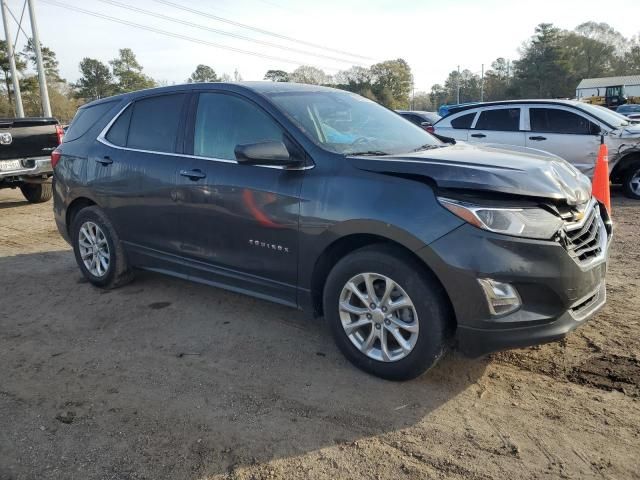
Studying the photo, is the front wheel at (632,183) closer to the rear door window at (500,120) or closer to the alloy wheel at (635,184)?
the alloy wheel at (635,184)

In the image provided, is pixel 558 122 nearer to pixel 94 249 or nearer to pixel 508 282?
pixel 508 282

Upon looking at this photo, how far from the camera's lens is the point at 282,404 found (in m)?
3.02

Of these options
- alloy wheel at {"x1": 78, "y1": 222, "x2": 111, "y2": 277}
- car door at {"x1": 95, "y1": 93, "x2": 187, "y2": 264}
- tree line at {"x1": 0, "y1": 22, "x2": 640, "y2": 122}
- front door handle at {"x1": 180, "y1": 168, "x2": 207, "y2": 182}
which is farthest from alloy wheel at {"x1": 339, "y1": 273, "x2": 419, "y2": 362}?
tree line at {"x1": 0, "y1": 22, "x2": 640, "y2": 122}

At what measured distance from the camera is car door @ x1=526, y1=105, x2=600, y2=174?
8492 millimetres

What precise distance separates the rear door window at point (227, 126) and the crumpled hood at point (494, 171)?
0.81 m

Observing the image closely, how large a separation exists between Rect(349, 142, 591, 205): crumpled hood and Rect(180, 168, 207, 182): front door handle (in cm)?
128

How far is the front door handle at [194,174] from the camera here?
3.95 meters

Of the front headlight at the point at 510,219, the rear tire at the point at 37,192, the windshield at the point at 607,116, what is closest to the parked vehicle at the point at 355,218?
the front headlight at the point at 510,219

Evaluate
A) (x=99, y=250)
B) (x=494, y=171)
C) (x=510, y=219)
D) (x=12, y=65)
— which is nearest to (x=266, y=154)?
(x=494, y=171)

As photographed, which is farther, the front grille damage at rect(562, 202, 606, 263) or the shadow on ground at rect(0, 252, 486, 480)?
the front grille damage at rect(562, 202, 606, 263)

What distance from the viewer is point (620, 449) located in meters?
2.49

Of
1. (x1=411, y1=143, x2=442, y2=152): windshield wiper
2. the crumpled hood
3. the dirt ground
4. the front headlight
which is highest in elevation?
(x1=411, y1=143, x2=442, y2=152): windshield wiper

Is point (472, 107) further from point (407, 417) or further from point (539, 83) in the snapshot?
point (539, 83)

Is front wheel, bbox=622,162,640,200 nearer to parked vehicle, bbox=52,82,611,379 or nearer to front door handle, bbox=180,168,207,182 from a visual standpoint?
parked vehicle, bbox=52,82,611,379
